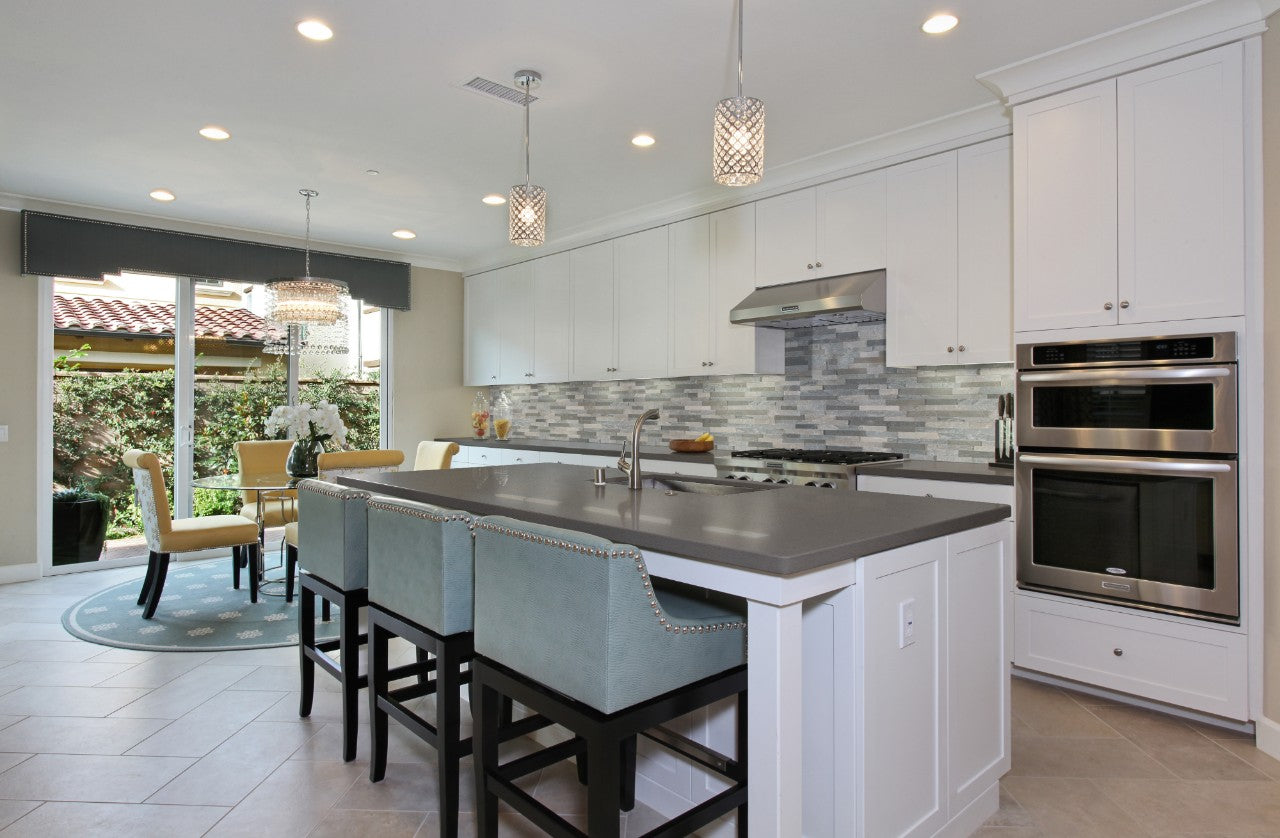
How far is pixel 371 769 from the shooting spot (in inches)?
92.8

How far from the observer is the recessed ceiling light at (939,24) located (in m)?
2.59

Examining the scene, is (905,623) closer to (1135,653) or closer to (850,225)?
(1135,653)

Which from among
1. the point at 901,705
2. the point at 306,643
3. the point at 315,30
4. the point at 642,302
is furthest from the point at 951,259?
the point at 306,643

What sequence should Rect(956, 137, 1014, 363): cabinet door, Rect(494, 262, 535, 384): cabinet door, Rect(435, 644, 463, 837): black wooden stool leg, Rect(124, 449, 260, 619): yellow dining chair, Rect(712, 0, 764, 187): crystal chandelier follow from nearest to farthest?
Rect(435, 644, 463, 837): black wooden stool leg
Rect(712, 0, 764, 187): crystal chandelier
Rect(956, 137, 1014, 363): cabinet door
Rect(124, 449, 260, 619): yellow dining chair
Rect(494, 262, 535, 384): cabinet door

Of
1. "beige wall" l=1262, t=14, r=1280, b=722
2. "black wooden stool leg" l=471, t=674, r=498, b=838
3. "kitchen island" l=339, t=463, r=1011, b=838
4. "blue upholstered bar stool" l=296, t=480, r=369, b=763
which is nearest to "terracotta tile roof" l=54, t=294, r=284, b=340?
"blue upholstered bar stool" l=296, t=480, r=369, b=763

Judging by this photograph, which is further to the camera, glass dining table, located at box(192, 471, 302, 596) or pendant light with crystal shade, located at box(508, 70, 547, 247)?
glass dining table, located at box(192, 471, 302, 596)

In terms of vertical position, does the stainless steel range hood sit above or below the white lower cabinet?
above

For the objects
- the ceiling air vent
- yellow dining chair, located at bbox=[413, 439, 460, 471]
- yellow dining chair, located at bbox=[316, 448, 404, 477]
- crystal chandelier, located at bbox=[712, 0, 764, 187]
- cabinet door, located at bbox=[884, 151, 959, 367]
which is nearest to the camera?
crystal chandelier, located at bbox=[712, 0, 764, 187]

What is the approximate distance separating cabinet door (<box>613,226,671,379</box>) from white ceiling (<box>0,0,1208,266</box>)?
1.56 feet

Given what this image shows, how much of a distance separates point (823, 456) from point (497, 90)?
2375 mm

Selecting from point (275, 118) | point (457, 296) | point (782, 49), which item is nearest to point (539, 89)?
point (782, 49)

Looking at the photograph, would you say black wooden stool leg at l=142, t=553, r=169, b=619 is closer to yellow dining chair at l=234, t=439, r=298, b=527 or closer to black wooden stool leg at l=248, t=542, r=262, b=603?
black wooden stool leg at l=248, t=542, r=262, b=603

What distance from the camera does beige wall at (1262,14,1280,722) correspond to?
8.10ft

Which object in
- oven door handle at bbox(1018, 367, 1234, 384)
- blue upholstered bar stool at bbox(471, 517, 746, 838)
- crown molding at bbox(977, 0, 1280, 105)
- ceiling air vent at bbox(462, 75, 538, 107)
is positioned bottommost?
blue upholstered bar stool at bbox(471, 517, 746, 838)
